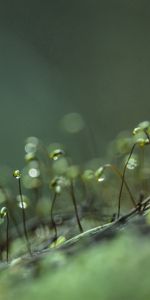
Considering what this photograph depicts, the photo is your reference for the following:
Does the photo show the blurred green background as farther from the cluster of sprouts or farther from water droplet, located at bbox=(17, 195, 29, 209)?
water droplet, located at bbox=(17, 195, 29, 209)

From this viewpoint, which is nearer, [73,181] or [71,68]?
[73,181]

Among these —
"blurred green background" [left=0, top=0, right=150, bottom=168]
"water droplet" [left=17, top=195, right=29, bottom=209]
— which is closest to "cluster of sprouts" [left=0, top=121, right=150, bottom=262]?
"water droplet" [left=17, top=195, right=29, bottom=209]

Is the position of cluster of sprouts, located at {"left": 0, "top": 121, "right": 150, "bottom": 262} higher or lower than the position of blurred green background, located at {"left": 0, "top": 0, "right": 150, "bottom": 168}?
lower

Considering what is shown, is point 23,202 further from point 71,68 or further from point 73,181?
point 71,68

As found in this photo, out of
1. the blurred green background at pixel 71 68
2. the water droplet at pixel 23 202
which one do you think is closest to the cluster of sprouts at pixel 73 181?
the water droplet at pixel 23 202

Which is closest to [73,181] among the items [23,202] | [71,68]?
[23,202]

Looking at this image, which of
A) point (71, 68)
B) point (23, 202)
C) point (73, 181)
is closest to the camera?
point (23, 202)

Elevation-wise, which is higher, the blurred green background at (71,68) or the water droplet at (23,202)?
the blurred green background at (71,68)

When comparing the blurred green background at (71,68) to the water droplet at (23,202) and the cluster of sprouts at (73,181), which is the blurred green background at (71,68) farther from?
the water droplet at (23,202)
